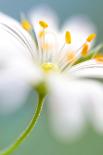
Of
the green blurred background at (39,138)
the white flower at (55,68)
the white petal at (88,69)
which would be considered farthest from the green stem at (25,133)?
the green blurred background at (39,138)

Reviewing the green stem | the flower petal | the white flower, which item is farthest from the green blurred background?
the green stem

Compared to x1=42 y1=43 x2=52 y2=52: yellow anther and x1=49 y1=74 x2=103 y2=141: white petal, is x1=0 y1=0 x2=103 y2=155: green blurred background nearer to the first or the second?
x1=42 y1=43 x2=52 y2=52: yellow anther

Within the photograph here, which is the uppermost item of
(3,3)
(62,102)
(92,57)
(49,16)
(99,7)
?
(99,7)

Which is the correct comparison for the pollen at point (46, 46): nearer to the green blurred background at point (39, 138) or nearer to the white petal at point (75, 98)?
the white petal at point (75, 98)

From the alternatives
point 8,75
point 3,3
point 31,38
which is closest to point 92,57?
point 31,38

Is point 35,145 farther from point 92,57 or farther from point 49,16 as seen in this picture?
point 92,57

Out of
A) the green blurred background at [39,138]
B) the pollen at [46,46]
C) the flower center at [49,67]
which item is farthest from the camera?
the green blurred background at [39,138]

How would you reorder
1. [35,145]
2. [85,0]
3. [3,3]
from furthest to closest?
[85,0]
[3,3]
[35,145]
